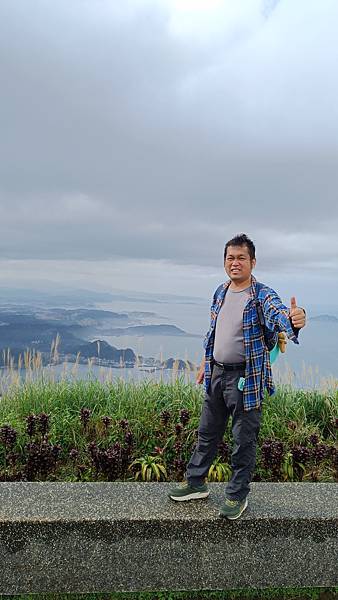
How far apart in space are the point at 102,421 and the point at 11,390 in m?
1.64

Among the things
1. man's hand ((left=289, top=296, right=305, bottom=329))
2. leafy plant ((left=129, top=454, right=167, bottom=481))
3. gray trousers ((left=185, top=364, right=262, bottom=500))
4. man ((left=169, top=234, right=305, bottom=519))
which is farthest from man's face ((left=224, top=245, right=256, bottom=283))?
leafy plant ((left=129, top=454, right=167, bottom=481))

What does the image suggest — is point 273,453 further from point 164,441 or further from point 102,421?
point 102,421

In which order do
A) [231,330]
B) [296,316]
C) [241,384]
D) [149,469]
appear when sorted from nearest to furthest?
[296,316]
[241,384]
[231,330]
[149,469]

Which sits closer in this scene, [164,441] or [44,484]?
[44,484]

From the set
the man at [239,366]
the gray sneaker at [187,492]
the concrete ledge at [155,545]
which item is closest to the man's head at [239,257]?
the man at [239,366]

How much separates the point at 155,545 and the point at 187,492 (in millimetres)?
360

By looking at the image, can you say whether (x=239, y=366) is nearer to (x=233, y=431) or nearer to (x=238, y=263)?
(x=233, y=431)

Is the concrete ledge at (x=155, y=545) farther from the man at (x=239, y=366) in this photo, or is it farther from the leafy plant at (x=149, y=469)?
the leafy plant at (x=149, y=469)

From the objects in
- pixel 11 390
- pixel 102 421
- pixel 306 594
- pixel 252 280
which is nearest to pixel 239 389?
pixel 252 280

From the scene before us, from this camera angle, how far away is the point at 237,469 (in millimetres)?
2797

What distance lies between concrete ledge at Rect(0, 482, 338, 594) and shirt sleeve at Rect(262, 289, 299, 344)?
3.68 feet

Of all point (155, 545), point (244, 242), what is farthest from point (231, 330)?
point (155, 545)

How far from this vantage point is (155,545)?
279 cm

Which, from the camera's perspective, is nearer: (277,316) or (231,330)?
(277,316)
